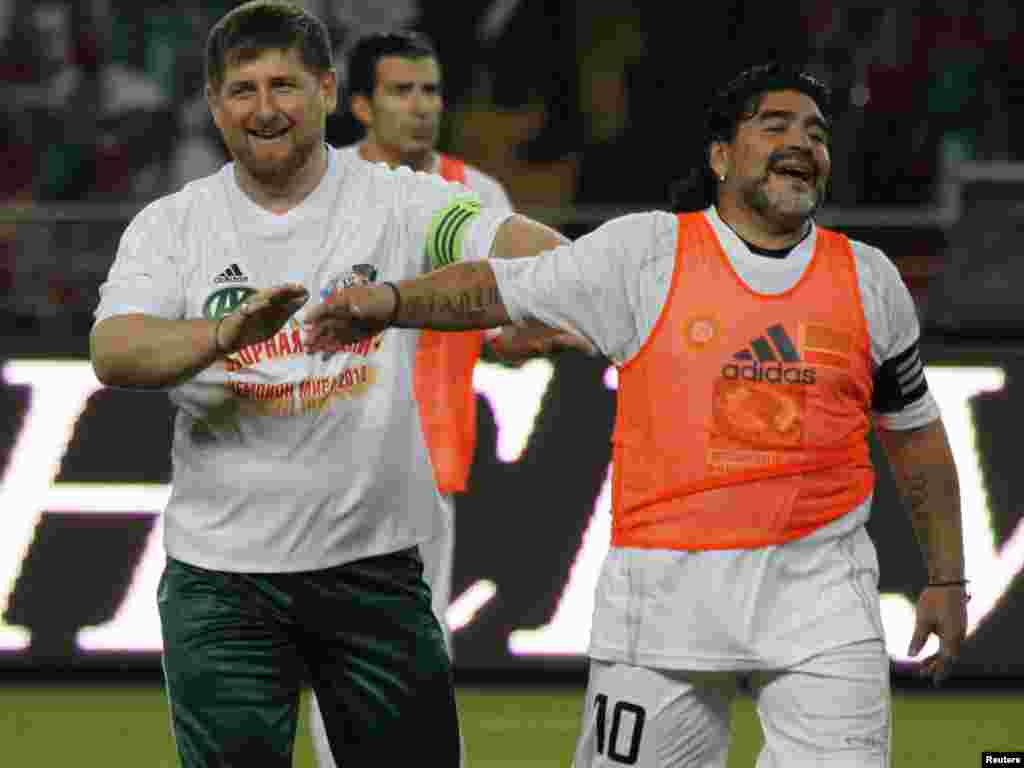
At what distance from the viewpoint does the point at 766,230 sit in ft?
16.4

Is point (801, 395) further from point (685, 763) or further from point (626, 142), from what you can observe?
point (626, 142)

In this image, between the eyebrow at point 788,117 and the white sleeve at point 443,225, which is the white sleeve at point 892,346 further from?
the white sleeve at point 443,225

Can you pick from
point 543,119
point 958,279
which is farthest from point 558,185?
point 958,279

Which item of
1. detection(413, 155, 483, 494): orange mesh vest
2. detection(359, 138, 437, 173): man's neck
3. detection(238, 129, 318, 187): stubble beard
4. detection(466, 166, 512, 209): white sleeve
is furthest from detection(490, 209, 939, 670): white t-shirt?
detection(359, 138, 437, 173): man's neck

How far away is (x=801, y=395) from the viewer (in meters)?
4.82

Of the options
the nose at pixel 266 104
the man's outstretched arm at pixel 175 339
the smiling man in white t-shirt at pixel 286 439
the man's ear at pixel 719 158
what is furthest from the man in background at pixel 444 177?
the man's outstretched arm at pixel 175 339

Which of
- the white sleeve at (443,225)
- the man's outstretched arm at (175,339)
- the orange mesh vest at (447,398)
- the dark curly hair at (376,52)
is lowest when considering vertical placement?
the orange mesh vest at (447,398)

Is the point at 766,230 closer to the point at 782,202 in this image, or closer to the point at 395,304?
the point at 782,202

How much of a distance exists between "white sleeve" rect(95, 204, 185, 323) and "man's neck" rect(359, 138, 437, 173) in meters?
2.77

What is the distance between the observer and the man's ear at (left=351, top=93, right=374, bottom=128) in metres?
7.84

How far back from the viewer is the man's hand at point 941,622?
16.8ft

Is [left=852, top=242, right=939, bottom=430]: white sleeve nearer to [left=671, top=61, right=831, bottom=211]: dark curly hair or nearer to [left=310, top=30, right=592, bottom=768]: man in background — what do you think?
[left=671, top=61, right=831, bottom=211]: dark curly hair

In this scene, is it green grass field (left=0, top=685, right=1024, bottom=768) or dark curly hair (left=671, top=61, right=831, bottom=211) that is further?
green grass field (left=0, top=685, right=1024, bottom=768)

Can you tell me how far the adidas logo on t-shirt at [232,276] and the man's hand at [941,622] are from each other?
175cm
